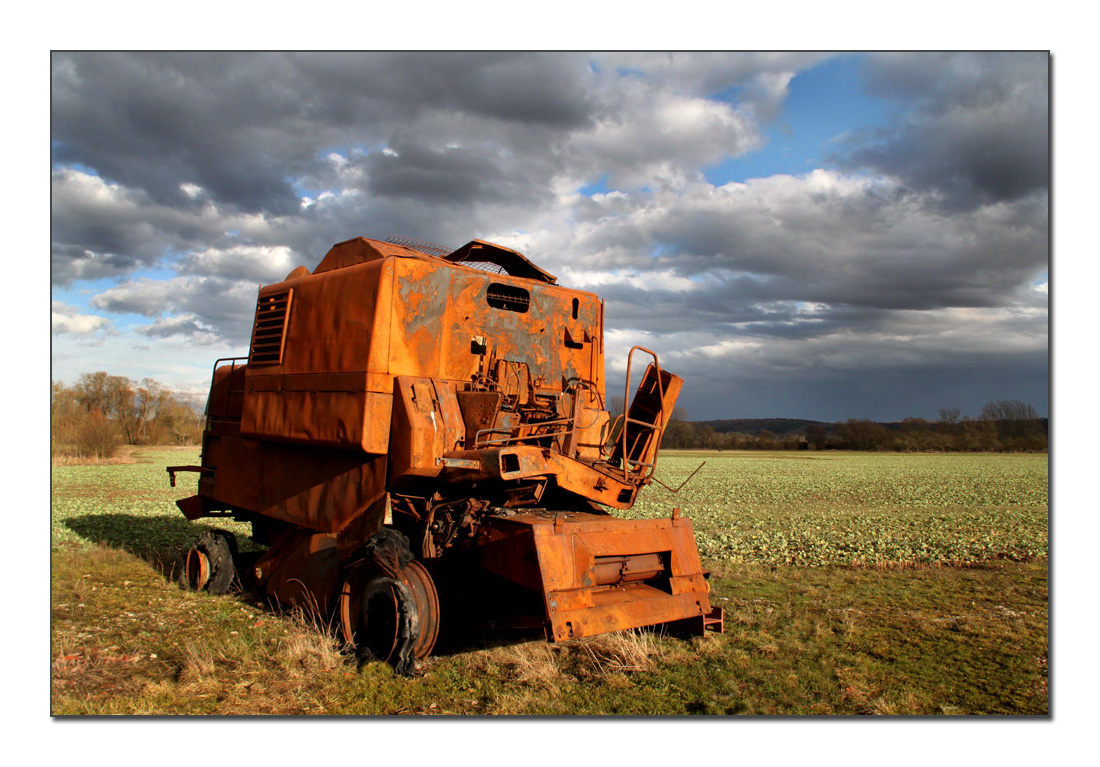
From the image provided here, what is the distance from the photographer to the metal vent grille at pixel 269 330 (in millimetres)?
8523

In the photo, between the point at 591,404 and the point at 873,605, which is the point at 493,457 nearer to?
the point at 591,404

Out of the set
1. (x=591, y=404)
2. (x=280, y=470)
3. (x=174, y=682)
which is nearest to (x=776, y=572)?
(x=591, y=404)

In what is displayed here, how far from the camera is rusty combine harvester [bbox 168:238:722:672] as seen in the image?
6.30 metres

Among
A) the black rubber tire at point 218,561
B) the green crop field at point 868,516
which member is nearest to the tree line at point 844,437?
the green crop field at point 868,516

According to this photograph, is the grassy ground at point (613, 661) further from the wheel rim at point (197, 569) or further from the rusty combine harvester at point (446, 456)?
the rusty combine harvester at point (446, 456)

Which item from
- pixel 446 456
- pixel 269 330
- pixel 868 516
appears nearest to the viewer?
pixel 446 456

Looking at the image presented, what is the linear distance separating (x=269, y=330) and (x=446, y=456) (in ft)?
11.5

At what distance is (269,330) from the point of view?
8758 mm

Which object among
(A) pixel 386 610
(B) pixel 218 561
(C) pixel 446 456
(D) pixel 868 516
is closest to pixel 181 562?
(B) pixel 218 561

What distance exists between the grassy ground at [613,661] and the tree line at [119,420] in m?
26.0

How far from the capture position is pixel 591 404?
865 centimetres

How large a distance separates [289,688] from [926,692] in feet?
18.0

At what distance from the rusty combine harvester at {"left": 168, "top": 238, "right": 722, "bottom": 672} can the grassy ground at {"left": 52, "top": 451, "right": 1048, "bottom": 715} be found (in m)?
0.47

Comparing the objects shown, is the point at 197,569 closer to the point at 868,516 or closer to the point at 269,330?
the point at 269,330
